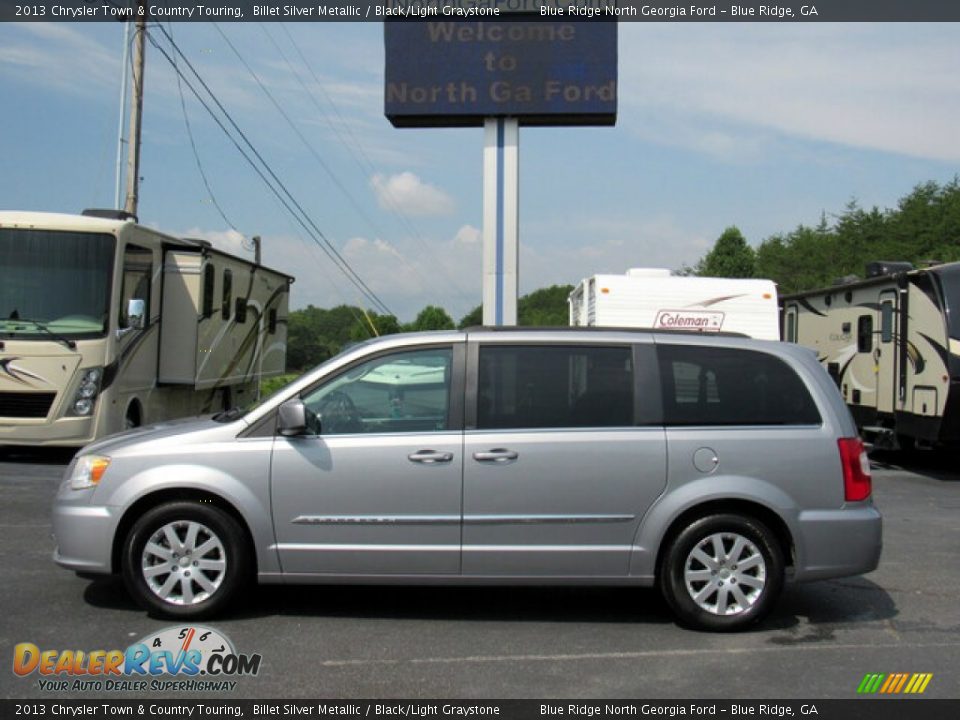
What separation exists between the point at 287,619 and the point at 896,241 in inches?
1422

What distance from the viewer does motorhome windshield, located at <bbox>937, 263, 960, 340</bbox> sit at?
12.1m

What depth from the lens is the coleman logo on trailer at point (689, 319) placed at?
13.8 m

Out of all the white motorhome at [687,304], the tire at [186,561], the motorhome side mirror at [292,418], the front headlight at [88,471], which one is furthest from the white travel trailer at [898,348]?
the front headlight at [88,471]

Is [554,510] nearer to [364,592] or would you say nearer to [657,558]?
[657,558]

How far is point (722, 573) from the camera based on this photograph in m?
5.47

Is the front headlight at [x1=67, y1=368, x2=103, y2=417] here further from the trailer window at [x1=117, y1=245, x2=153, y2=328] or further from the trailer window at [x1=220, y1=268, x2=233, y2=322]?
the trailer window at [x1=220, y1=268, x2=233, y2=322]

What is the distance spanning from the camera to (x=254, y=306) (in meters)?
17.4

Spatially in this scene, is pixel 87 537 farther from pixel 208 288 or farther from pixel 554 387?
pixel 208 288

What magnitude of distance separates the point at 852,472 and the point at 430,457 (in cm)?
251

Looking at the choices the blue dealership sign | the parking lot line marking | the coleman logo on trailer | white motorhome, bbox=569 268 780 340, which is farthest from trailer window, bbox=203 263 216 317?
the parking lot line marking

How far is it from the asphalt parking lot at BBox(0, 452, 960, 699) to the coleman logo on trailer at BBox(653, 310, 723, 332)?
6958 millimetres

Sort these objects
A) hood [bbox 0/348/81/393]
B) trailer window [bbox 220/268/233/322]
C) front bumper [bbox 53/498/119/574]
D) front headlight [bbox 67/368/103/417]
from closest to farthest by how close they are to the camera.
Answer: front bumper [bbox 53/498/119/574]
hood [bbox 0/348/81/393]
front headlight [bbox 67/368/103/417]
trailer window [bbox 220/268/233/322]
